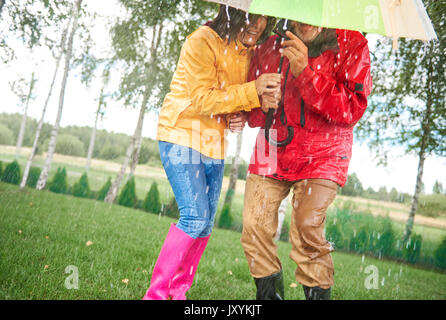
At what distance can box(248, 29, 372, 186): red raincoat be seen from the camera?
1.83 m

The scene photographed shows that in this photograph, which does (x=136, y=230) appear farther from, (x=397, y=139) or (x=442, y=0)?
(x=397, y=139)

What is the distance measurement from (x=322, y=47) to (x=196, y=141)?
0.96 meters

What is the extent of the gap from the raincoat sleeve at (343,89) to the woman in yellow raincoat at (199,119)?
0.59 ft

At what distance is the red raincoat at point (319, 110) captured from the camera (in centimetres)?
183

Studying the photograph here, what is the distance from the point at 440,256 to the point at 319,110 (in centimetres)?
634

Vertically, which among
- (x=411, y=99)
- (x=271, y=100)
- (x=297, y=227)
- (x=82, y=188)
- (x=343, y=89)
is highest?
(x=411, y=99)

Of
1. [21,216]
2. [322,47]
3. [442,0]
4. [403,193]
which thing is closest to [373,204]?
[403,193]

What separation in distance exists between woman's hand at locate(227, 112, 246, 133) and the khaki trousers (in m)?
0.33

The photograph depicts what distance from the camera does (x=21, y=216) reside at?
381 cm

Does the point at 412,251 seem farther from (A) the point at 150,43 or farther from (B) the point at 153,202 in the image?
(A) the point at 150,43

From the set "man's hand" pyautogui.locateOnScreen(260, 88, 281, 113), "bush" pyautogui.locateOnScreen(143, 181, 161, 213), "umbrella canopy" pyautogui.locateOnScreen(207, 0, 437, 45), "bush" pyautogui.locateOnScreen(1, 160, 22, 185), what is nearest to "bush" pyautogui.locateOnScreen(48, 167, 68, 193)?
"bush" pyautogui.locateOnScreen(1, 160, 22, 185)

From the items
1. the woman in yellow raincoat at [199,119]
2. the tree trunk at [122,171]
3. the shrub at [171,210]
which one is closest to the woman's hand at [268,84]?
the woman in yellow raincoat at [199,119]

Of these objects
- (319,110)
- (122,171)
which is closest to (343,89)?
(319,110)

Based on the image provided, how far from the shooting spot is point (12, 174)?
8.01 m
